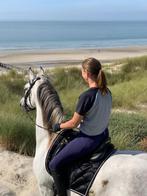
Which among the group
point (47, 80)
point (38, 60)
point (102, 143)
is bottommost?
point (38, 60)

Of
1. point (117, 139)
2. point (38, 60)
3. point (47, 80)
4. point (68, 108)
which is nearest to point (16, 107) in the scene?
point (68, 108)

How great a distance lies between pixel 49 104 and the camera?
5926 mm

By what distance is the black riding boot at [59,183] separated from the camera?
5.60m

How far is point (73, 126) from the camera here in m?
5.42

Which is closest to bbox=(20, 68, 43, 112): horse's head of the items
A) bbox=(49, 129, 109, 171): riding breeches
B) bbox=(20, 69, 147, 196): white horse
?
bbox=(20, 69, 147, 196): white horse

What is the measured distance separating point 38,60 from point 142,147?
102 ft

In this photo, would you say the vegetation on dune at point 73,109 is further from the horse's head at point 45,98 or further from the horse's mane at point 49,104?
the horse's mane at point 49,104

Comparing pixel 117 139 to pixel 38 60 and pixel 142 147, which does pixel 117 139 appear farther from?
pixel 38 60

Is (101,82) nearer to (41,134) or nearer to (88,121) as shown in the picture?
(88,121)

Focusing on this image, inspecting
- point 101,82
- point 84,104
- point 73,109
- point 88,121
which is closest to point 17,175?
point 88,121

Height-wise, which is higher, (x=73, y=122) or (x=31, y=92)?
(x=31, y=92)

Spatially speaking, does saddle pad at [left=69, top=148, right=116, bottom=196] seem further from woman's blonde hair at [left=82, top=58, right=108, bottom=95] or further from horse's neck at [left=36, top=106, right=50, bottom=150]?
woman's blonde hair at [left=82, top=58, right=108, bottom=95]

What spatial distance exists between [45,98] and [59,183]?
1.07 m

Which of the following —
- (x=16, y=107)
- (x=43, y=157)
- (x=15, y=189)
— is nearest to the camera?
(x=43, y=157)
